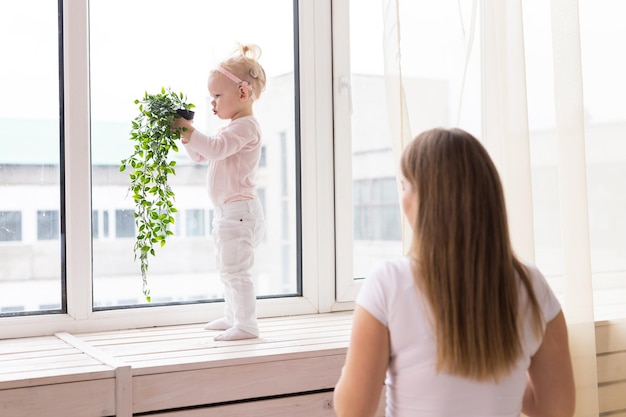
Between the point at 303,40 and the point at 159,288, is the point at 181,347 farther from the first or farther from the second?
the point at 303,40

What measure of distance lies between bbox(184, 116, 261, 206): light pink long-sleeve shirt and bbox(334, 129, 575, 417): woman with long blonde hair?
835mm

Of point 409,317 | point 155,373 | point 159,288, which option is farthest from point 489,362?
point 159,288

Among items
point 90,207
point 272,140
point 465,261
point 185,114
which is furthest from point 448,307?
point 272,140

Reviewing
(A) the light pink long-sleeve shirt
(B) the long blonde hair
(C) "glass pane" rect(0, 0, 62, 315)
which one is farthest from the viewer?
(C) "glass pane" rect(0, 0, 62, 315)

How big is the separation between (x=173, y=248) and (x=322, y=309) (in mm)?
485

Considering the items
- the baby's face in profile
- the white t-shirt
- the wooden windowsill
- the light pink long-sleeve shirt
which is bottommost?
the wooden windowsill

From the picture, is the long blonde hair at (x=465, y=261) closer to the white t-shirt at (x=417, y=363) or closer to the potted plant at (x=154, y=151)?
the white t-shirt at (x=417, y=363)

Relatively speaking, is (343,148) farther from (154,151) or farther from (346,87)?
(154,151)

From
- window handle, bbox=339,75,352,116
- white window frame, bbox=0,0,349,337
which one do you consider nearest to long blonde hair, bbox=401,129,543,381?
white window frame, bbox=0,0,349,337

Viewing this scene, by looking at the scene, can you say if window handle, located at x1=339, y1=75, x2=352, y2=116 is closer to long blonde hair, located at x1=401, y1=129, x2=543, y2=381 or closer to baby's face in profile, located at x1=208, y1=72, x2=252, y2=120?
baby's face in profile, located at x1=208, y1=72, x2=252, y2=120

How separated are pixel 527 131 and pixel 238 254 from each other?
2.40ft

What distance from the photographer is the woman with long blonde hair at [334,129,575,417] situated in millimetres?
1018

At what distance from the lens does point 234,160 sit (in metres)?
1.88

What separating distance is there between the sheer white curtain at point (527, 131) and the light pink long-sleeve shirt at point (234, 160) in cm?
35
